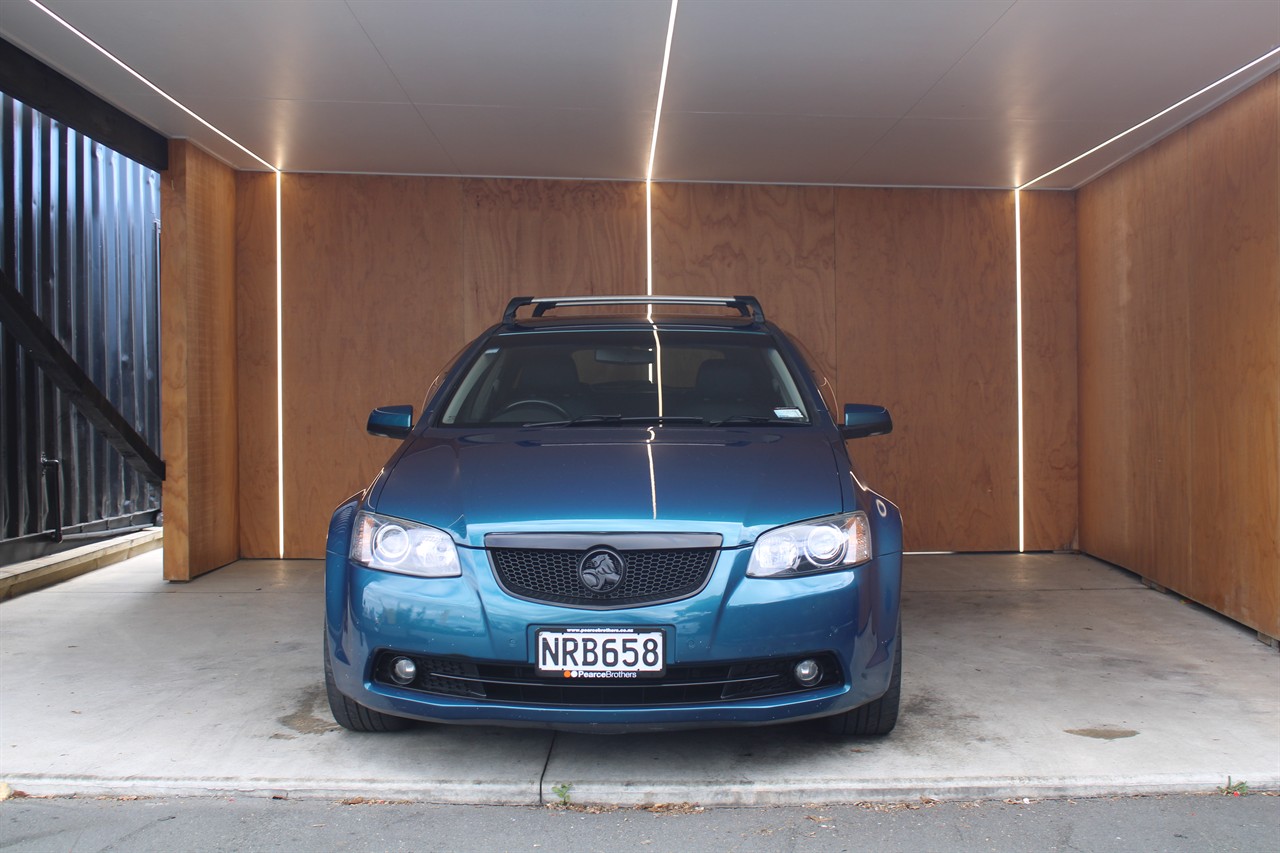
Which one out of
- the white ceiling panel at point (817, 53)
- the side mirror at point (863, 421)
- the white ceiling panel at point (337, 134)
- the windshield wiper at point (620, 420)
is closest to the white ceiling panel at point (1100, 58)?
the white ceiling panel at point (817, 53)

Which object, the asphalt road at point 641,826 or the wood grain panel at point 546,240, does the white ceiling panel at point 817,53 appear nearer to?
the wood grain panel at point 546,240

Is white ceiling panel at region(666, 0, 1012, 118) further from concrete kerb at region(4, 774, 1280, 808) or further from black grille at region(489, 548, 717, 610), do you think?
concrete kerb at region(4, 774, 1280, 808)

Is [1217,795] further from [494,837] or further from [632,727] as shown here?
[494,837]

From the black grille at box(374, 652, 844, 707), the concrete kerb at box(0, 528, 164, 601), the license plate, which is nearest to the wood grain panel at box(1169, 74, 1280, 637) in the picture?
the black grille at box(374, 652, 844, 707)

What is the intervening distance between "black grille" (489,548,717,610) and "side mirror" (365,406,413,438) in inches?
43.3

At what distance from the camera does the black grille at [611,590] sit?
3002 mm

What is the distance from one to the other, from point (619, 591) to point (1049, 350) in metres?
5.69

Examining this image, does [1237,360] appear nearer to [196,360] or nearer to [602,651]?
[602,651]

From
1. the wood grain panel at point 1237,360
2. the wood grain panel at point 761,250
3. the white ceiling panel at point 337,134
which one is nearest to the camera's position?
the wood grain panel at point 1237,360

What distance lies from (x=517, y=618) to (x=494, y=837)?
0.59 m

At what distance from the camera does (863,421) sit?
401cm

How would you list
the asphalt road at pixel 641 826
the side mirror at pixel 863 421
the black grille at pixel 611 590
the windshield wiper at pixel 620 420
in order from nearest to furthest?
1. the asphalt road at pixel 641 826
2. the black grille at pixel 611 590
3. the windshield wiper at pixel 620 420
4. the side mirror at pixel 863 421

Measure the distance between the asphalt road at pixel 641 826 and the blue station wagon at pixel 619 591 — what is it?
0.28m

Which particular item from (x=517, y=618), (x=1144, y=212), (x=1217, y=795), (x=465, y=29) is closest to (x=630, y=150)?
(x=465, y=29)
